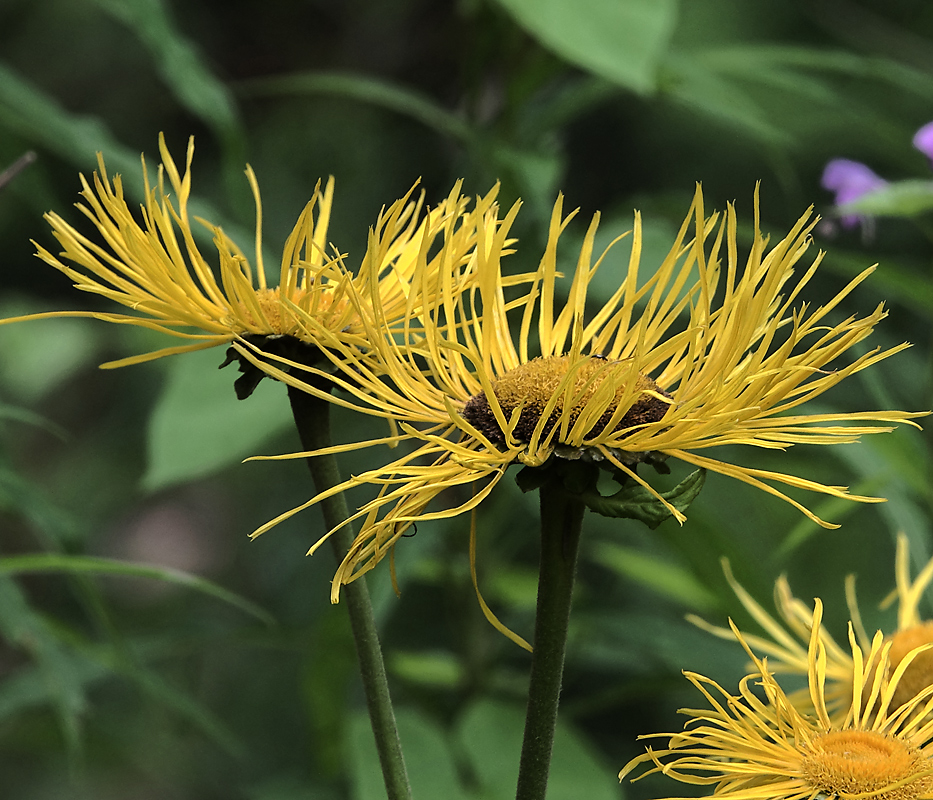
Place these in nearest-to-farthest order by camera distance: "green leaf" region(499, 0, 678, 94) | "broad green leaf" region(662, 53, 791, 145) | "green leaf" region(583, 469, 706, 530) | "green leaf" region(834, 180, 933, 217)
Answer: "green leaf" region(583, 469, 706, 530)
"green leaf" region(834, 180, 933, 217)
"green leaf" region(499, 0, 678, 94)
"broad green leaf" region(662, 53, 791, 145)

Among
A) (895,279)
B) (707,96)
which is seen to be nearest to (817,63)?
(707,96)

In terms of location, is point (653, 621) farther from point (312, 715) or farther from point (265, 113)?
point (265, 113)

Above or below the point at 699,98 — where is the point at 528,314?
below

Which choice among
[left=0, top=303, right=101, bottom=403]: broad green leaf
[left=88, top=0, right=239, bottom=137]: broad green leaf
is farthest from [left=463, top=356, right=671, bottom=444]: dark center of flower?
[left=0, top=303, right=101, bottom=403]: broad green leaf

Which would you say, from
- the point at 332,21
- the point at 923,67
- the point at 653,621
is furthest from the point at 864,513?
the point at 332,21

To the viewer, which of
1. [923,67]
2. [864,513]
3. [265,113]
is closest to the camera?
[864,513]

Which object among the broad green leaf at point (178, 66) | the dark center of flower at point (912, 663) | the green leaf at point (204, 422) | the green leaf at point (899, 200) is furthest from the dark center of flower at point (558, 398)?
the broad green leaf at point (178, 66)

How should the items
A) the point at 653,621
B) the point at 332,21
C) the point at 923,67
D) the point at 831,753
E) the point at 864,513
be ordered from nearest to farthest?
the point at 831,753, the point at 653,621, the point at 864,513, the point at 923,67, the point at 332,21

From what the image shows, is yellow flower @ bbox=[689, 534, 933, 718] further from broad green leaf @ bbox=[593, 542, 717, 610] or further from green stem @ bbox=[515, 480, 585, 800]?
broad green leaf @ bbox=[593, 542, 717, 610]

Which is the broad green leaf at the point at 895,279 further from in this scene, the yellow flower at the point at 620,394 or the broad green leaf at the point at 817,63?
the yellow flower at the point at 620,394
